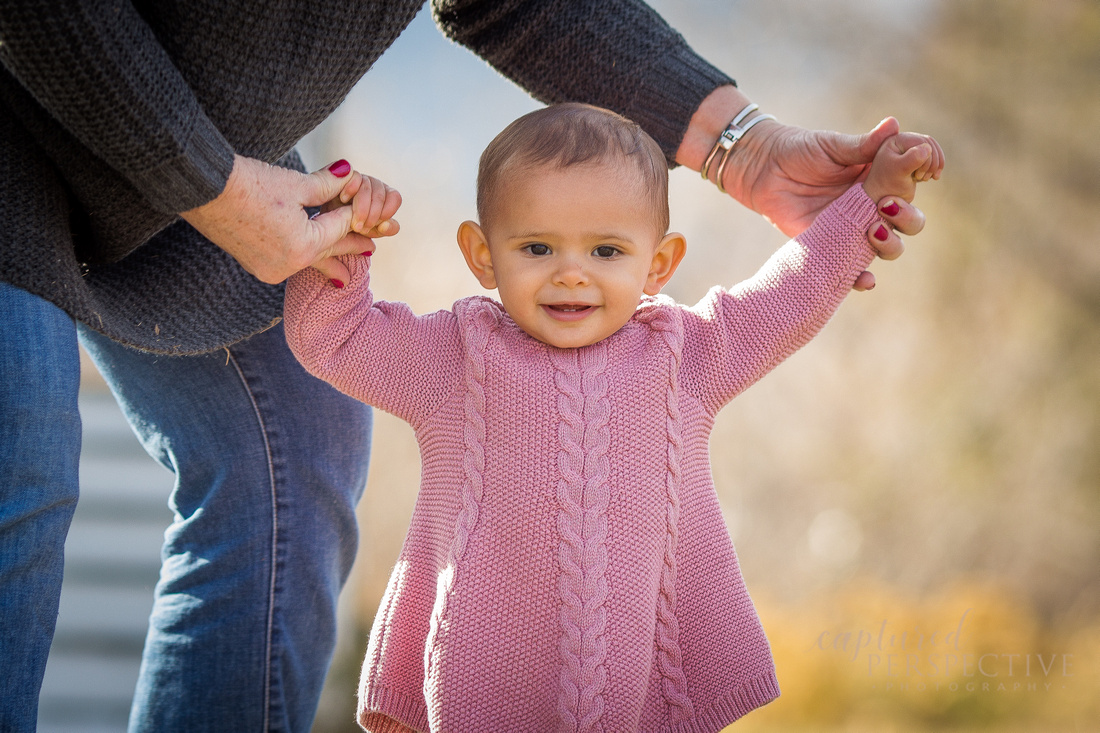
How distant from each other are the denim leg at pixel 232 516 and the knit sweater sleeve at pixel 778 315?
612 millimetres

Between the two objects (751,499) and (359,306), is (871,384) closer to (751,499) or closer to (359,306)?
(751,499)

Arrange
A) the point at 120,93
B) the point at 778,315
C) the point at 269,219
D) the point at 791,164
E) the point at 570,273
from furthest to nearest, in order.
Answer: the point at 791,164 < the point at 778,315 < the point at 570,273 < the point at 269,219 < the point at 120,93

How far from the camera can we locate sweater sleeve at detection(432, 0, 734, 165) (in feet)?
4.77

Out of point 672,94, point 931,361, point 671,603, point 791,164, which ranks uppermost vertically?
point 931,361

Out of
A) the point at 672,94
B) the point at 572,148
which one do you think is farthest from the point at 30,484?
the point at 672,94

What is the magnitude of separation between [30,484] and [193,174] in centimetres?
38

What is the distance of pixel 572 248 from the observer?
3.87ft

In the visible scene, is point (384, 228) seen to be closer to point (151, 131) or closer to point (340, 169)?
point (340, 169)

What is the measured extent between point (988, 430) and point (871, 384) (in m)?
0.41

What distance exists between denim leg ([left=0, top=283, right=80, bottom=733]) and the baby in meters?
0.30

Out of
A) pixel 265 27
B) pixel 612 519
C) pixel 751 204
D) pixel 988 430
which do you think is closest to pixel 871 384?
pixel 988 430

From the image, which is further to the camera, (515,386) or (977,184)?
(977,184)

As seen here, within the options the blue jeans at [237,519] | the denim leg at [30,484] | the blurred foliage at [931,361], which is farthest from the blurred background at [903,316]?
the denim leg at [30,484]

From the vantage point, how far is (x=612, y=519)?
1.15m
